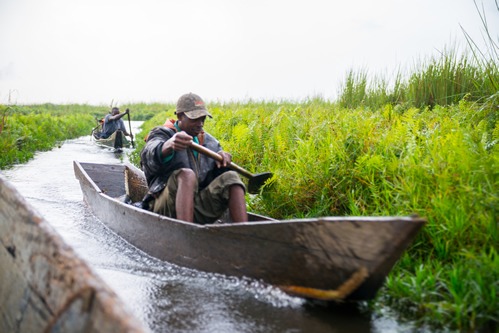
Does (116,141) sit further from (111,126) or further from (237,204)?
(237,204)

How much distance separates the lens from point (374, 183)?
4.66 meters

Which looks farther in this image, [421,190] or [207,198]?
[207,198]

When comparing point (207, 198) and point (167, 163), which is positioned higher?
point (167, 163)

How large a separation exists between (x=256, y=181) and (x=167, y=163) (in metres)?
1.07

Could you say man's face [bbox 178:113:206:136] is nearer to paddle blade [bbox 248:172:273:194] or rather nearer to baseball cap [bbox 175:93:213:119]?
baseball cap [bbox 175:93:213:119]

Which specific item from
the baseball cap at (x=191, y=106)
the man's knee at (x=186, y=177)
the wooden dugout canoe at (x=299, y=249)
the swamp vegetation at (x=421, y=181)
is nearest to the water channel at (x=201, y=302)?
the wooden dugout canoe at (x=299, y=249)

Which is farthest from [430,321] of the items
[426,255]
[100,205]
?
[100,205]

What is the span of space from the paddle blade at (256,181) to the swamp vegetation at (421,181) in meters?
0.13

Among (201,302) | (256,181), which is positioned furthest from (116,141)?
(201,302)

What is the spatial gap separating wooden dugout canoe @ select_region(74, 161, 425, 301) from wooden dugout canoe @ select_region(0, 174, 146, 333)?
1532 mm

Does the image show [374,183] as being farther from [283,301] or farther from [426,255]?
[283,301]

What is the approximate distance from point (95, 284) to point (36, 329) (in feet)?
1.60

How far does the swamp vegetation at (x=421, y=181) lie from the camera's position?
320 cm

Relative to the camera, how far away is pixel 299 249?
3.18 m
